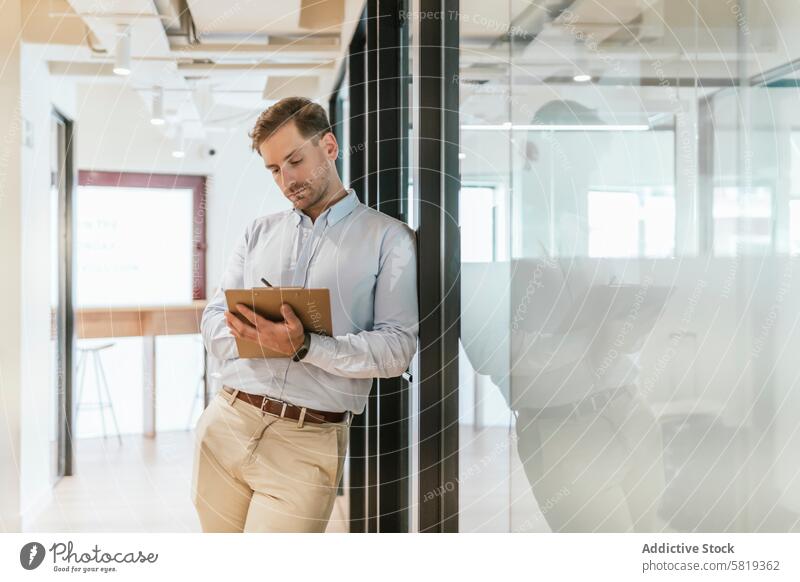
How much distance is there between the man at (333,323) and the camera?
3.42 ft

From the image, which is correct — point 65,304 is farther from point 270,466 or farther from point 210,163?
point 270,466

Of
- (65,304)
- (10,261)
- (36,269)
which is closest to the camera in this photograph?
(10,261)

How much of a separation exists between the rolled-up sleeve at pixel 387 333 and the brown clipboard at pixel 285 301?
26 millimetres

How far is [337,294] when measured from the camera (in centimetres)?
106

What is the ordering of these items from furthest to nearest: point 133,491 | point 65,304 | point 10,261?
point 65,304 < point 10,261 < point 133,491

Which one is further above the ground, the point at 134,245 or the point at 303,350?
the point at 134,245

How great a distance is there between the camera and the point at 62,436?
7.37ft

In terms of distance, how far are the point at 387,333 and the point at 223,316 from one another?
278 millimetres

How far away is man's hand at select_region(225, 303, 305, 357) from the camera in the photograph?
0.96 metres

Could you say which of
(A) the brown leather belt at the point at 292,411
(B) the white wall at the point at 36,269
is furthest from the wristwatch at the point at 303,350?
(B) the white wall at the point at 36,269

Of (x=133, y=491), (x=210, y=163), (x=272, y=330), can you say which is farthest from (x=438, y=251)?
(x=133, y=491)

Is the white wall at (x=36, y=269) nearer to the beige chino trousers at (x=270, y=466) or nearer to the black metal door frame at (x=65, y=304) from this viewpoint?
the black metal door frame at (x=65, y=304)

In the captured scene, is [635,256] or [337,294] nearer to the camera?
[635,256]

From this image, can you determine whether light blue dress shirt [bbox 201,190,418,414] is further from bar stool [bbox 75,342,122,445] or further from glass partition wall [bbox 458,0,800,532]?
bar stool [bbox 75,342,122,445]
